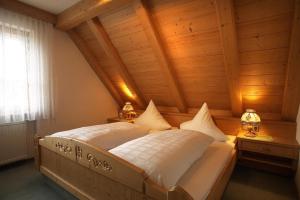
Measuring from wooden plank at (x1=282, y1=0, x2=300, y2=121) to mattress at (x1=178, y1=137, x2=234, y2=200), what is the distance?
0.97m

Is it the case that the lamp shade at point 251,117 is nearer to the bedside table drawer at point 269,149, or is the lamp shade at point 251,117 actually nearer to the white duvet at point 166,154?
the bedside table drawer at point 269,149

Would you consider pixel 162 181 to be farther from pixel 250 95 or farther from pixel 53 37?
pixel 53 37

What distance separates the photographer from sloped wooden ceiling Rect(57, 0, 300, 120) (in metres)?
1.92

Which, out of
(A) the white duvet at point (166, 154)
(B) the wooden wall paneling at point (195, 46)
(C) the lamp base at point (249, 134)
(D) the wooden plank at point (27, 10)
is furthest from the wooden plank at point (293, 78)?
(D) the wooden plank at point (27, 10)

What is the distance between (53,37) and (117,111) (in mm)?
2036

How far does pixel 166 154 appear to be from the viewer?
1512mm

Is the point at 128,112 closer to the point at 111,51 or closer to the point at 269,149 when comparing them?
the point at 111,51

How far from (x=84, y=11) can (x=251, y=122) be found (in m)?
2.78

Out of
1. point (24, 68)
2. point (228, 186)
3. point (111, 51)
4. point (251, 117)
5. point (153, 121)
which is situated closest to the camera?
point (228, 186)

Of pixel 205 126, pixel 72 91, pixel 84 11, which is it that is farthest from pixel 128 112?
pixel 84 11

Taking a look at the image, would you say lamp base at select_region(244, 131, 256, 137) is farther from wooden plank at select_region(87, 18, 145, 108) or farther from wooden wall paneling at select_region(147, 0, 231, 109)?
wooden plank at select_region(87, 18, 145, 108)

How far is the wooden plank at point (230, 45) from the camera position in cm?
182

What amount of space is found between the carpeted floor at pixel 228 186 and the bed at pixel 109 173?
17 centimetres

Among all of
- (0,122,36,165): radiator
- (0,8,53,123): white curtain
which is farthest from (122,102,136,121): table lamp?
(0,122,36,165): radiator
